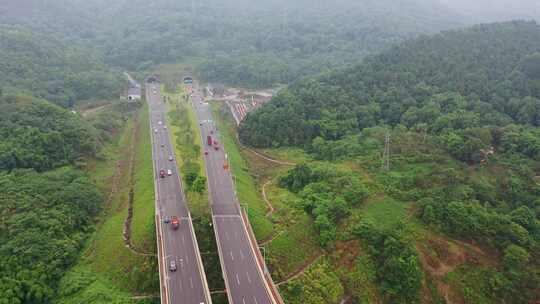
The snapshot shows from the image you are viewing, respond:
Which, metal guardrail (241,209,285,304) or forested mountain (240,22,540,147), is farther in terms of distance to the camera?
forested mountain (240,22,540,147)

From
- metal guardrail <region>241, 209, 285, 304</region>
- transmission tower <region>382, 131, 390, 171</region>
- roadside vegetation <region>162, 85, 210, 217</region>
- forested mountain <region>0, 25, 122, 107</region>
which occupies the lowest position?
metal guardrail <region>241, 209, 285, 304</region>

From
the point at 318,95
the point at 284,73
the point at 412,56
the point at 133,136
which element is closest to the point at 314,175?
the point at 318,95

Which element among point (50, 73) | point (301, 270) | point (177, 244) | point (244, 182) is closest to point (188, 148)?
point (244, 182)

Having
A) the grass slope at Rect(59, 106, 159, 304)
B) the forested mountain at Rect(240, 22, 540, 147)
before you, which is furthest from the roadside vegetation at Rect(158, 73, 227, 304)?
the forested mountain at Rect(240, 22, 540, 147)

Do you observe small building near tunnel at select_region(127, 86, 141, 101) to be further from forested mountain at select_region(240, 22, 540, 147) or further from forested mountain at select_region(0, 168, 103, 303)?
forested mountain at select_region(0, 168, 103, 303)

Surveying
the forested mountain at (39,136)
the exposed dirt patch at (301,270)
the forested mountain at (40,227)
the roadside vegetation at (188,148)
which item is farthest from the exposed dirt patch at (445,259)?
the forested mountain at (39,136)

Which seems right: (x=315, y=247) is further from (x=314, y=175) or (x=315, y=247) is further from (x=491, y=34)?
(x=491, y=34)

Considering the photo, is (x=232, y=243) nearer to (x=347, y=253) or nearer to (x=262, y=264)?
(x=262, y=264)

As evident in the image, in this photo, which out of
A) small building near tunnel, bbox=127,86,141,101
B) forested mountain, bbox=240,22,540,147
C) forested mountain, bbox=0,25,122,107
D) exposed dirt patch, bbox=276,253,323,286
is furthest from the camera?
small building near tunnel, bbox=127,86,141,101

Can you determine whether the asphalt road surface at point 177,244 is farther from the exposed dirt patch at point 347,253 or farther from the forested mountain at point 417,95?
the forested mountain at point 417,95
